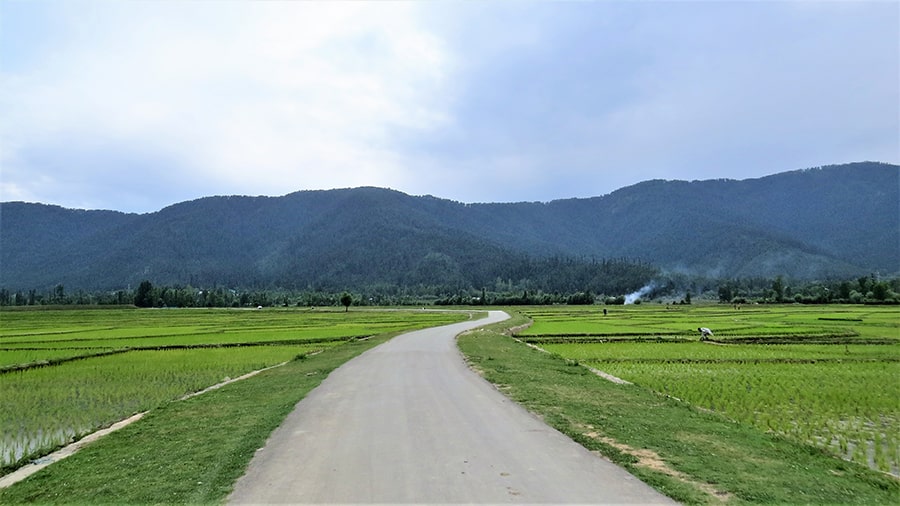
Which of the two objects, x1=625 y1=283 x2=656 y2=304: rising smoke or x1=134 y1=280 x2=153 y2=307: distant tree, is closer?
x1=134 y1=280 x2=153 y2=307: distant tree

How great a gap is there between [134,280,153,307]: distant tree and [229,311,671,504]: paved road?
499 feet

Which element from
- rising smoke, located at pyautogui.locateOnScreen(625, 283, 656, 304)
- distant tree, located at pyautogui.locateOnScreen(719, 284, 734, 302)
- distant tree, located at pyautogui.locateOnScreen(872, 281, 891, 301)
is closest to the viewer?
distant tree, located at pyautogui.locateOnScreen(872, 281, 891, 301)

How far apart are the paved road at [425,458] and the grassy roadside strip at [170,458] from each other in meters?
0.51

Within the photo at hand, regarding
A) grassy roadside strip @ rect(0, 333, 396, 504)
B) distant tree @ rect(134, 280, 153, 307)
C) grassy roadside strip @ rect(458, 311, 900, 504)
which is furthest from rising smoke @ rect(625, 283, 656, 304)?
grassy roadside strip @ rect(0, 333, 396, 504)

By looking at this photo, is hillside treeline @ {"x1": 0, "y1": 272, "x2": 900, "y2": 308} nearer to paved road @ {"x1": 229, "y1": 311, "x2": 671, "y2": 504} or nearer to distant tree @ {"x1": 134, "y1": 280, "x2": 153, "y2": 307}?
distant tree @ {"x1": 134, "y1": 280, "x2": 153, "y2": 307}

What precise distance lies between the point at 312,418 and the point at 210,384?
10346mm

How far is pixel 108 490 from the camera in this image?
777cm

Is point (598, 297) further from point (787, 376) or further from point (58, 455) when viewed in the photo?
point (58, 455)

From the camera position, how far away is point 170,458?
9.26 m

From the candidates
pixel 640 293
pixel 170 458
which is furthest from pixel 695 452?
pixel 640 293

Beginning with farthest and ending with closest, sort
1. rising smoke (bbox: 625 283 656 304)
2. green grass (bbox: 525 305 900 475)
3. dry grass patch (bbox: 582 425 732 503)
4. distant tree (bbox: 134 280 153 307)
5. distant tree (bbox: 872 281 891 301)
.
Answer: rising smoke (bbox: 625 283 656 304) < distant tree (bbox: 134 280 153 307) < distant tree (bbox: 872 281 891 301) < green grass (bbox: 525 305 900 475) < dry grass patch (bbox: 582 425 732 503)

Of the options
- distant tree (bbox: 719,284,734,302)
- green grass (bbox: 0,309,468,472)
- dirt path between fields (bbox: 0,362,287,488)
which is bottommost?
distant tree (bbox: 719,284,734,302)

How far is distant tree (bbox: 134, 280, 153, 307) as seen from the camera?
14200 centimetres

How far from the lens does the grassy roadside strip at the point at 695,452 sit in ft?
23.7
